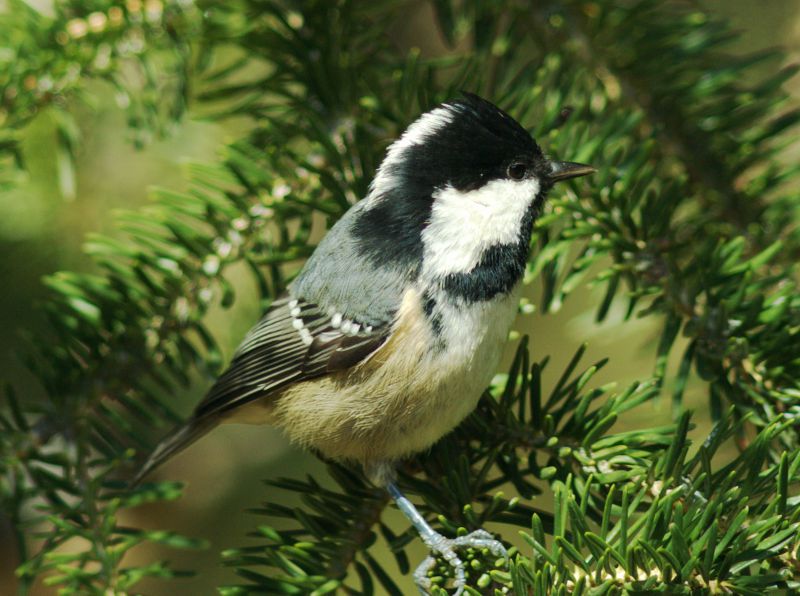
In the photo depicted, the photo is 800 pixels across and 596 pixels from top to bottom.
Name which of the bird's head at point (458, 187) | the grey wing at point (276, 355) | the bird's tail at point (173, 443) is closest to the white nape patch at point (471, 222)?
the bird's head at point (458, 187)

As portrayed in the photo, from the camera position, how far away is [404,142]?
4.09ft

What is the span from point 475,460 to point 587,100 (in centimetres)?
56

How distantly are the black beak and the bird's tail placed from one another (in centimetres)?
68

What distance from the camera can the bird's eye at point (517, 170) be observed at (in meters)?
1.24

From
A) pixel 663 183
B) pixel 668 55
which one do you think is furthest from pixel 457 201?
pixel 668 55

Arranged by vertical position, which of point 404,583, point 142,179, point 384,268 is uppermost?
point 142,179

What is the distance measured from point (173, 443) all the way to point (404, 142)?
0.59 metres

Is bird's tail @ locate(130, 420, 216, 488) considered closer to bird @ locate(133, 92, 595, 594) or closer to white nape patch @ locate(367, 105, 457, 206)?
bird @ locate(133, 92, 595, 594)

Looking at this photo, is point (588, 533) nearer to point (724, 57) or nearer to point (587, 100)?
point (587, 100)

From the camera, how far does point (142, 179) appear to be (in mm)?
1570

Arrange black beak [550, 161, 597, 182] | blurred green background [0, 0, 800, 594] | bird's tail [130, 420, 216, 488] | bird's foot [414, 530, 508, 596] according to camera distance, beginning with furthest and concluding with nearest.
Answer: blurred green background [0, 0, 800, 594] < bird's tail [130, 420, 216, 488] < black beak [550, 161, 597, 182] < bird's foot [414, 530, 508, 596]

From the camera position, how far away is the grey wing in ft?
4.32

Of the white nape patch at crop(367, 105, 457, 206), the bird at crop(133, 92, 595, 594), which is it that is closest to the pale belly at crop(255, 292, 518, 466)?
the bird at crop(133, 92, 595, 594)

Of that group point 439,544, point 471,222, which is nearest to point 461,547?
point 439,544
